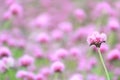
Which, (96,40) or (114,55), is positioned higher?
(114,55)

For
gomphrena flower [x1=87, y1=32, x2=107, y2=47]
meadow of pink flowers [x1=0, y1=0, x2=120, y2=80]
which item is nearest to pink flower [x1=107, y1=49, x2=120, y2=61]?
meadow of pink flowers [x1=0, y1=0, x2=120, y2=80]

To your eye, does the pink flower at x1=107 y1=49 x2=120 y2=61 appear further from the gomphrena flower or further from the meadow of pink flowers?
the gomphrena flower

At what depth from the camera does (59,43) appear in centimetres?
499

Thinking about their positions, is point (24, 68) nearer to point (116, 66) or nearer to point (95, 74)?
point (95, 74)

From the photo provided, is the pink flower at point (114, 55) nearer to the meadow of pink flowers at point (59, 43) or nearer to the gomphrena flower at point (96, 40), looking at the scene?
the meadow of pink flowers at point (59, 43)

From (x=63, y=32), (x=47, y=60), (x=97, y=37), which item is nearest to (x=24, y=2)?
(x=63, y=32)

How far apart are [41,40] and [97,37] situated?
1874 millimetres

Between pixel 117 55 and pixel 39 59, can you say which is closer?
pixel 117 55

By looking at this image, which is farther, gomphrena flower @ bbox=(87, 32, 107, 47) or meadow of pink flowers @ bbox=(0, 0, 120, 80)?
meadow of pink flowers @ bbox=(0, 0, 120, 80)

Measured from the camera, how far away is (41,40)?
13.2ft

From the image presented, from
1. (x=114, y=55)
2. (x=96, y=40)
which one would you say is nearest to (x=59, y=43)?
(x=114, y=55)

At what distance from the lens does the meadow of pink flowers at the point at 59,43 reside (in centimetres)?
304

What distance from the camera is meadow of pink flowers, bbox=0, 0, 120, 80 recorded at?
3.04 metres

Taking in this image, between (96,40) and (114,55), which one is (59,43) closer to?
(114,55)
